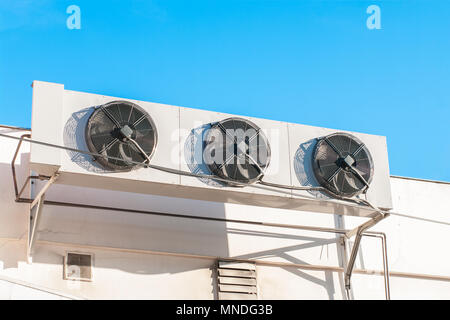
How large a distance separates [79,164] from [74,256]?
1637 millimetres

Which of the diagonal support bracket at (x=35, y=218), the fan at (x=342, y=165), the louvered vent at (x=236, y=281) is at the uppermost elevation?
the fan at (x=342, y=165)

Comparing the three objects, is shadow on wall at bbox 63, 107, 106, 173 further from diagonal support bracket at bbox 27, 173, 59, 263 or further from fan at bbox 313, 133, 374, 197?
fan at bbox 313, 133, 374, 197

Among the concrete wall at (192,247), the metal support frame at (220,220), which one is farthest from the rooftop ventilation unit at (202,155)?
the concrete wall at (192,247)

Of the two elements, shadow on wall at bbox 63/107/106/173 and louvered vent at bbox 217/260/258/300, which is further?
louvered vent at bbox 217/260/258/300

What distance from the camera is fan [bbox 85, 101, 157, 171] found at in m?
11.9

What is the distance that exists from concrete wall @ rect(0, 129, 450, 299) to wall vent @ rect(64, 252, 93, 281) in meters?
0.08

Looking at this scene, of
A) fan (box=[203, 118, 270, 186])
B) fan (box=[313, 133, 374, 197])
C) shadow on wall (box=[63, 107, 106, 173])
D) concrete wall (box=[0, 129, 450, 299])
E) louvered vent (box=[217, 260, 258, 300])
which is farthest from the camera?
louvered vent (box=[217, 260, 258, 300])

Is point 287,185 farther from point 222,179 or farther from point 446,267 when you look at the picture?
point 446,267

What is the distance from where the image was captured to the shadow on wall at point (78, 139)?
38.9 ft

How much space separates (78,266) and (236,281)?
7.92 ft

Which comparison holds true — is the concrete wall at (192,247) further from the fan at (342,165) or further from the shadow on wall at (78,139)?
the fan at (342,165)

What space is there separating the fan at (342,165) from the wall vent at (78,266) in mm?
3537

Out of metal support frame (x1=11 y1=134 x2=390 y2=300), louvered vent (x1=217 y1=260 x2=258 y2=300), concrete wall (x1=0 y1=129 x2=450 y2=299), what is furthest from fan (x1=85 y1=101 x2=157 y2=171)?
louvered vent (x1=217 y1=260 x2=258 y2=300)
